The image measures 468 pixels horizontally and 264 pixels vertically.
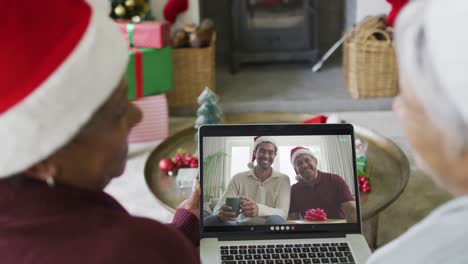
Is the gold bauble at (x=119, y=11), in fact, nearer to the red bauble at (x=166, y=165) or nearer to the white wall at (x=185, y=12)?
the white wall at (x=185, y=12)

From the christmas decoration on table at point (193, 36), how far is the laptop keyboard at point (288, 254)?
201 centimetres

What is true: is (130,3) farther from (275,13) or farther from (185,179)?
(185,179)

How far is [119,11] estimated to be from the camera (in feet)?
9.61

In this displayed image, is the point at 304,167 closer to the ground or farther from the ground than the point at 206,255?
farther from the ground

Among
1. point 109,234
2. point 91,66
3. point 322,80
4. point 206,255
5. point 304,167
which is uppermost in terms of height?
point 91,66

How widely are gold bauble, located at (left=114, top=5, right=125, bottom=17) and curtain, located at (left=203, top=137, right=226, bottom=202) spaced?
1.75 metres

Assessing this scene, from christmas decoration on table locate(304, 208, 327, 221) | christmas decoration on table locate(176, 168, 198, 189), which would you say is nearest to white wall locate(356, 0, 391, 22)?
christmas decoration on table locate(176, 168, 198, 189)

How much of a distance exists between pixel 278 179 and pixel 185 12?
2139 mm

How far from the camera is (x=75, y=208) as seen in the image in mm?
776

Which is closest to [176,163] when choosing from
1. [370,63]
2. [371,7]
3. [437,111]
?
[437,111]

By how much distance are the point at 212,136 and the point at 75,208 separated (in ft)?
2.10

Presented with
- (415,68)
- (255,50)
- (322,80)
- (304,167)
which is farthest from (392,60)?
(415,68)

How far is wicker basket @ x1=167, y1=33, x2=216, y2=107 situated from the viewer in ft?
10.2

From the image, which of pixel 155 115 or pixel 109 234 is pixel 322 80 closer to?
pixel 155 115
